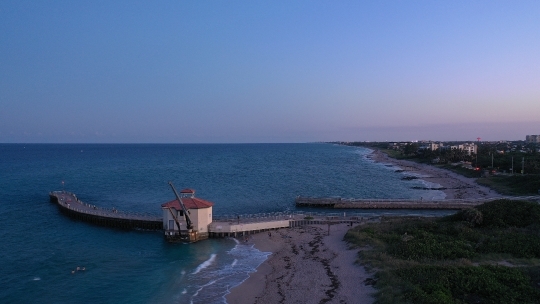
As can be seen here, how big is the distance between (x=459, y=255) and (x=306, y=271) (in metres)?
11.6

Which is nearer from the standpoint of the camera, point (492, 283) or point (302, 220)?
point (492, 283)

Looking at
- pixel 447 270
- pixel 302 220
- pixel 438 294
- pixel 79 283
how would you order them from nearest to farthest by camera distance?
pixel 438 294 → pixel 447 270 → pixel 79 283 → pixel 302 220

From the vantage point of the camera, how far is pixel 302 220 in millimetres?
47531

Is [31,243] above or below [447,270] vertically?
below

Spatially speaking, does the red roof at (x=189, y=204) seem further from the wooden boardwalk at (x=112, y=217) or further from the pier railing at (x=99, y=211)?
the pier railing at (x=99, y=211)

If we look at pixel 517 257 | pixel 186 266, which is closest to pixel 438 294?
pixel 517 257

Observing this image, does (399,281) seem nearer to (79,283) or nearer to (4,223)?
(79,283)

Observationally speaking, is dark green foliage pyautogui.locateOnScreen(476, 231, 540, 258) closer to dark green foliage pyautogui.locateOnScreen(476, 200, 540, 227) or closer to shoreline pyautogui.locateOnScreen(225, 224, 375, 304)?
dark green foliage pyautogui.locateOnScreen(476, 200, 540, 227)

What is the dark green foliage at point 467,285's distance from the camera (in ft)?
73.2

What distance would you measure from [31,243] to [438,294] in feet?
125

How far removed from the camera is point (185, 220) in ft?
134

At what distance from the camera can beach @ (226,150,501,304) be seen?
25.9 meters

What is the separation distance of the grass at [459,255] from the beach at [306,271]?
144 cm

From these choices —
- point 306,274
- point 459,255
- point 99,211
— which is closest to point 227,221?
point 306,274
